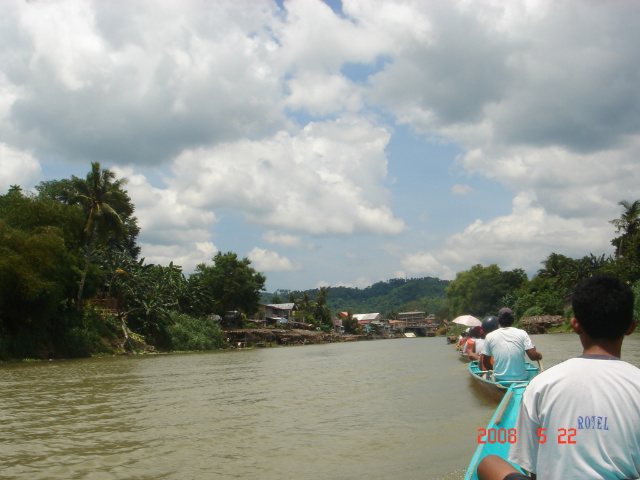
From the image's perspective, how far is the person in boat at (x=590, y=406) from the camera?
2152 millimetres

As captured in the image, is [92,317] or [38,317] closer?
[38,317]

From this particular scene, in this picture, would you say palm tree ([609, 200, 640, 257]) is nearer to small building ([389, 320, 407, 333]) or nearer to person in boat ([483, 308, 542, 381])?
person in boat ([483, 308, 542, 381])

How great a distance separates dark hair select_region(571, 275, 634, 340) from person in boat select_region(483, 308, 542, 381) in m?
5.38

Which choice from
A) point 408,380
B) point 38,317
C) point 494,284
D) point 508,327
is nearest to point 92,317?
point 38,317

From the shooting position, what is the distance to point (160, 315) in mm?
39906

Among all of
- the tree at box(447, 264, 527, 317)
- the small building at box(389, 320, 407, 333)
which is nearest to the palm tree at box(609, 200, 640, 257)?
the tree at box(447, 264, 527, 317)

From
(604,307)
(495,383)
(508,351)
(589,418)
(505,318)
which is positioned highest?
(604,307)

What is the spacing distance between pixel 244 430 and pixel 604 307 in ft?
22.3

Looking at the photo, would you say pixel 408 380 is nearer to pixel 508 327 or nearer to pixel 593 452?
pixel 508 327

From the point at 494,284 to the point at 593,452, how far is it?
330 ft

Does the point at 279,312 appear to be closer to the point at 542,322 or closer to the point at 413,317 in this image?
the point at 542,322

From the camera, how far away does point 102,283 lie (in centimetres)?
3928

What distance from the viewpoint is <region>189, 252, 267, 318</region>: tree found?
58344 millimetres

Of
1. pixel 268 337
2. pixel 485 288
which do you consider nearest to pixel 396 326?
pixel 485 288
